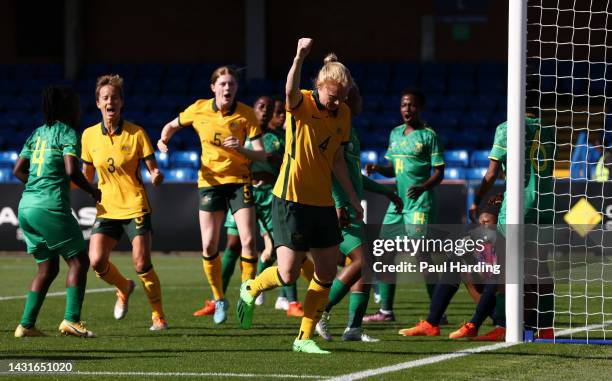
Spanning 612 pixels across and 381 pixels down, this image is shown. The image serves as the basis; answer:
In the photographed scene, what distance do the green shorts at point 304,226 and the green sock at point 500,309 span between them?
6.15 ft

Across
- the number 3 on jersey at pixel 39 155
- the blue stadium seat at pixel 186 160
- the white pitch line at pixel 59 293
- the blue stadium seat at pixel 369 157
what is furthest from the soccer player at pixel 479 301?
the blue stadium seat at pixel 186 160

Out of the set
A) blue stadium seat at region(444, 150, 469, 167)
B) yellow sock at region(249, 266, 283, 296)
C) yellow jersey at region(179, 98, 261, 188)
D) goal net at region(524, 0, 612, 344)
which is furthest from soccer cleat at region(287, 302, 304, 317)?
blue stadium seat at region(444, 150, 469, 167)

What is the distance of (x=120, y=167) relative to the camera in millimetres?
9625

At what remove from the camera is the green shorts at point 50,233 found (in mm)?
8969

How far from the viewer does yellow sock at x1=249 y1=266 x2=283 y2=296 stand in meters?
8.11

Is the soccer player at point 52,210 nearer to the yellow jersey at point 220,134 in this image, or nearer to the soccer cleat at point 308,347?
the yellow jersey at point 220,134

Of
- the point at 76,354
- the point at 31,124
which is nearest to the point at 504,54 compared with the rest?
the point at 31,124

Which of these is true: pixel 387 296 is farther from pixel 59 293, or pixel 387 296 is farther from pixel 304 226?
pixel 59 293

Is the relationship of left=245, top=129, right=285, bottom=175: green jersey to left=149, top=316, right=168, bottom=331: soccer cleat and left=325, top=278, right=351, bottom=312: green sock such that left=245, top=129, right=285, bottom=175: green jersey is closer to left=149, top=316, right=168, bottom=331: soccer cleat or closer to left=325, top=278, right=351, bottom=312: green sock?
left=149, top=316, right=168, bottom=331: soccer cleat

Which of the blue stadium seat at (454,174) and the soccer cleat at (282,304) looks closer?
the soccer cleat at (282,304)

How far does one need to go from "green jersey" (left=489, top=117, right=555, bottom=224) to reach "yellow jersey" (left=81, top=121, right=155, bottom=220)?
9.00 ft

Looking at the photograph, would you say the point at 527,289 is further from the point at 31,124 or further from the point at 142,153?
the point at 31,124

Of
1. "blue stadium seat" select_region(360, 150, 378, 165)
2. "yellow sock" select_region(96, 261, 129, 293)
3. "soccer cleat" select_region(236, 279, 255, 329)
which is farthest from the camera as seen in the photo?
"blue stadium seat" select_region(360, 150, 378, 165)

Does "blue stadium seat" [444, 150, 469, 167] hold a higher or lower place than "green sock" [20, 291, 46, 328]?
higher
